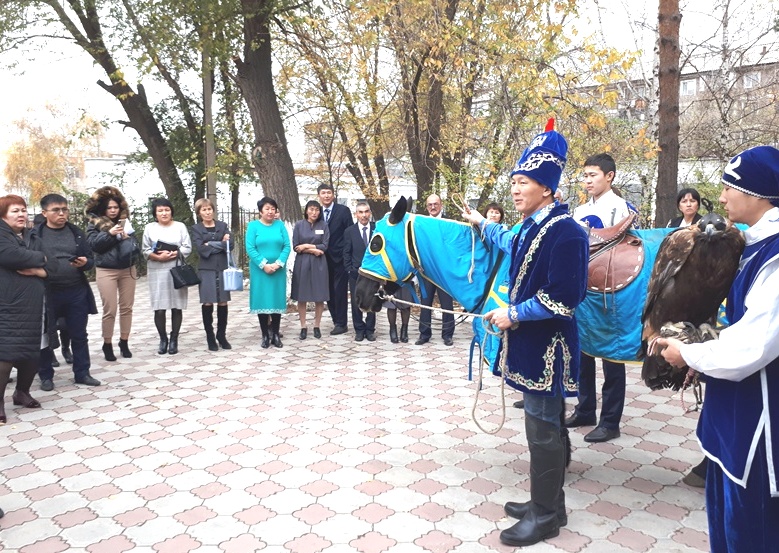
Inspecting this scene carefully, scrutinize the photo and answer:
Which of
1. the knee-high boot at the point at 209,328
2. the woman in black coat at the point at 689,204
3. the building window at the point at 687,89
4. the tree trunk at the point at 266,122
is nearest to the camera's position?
the woman in black coat at the point at 689,204

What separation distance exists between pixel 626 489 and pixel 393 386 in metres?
2.54

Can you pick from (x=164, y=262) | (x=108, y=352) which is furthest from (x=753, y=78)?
(x=108, y=352)

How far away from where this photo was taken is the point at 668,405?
17.4 feet

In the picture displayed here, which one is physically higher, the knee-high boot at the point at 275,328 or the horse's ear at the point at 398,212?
the horse's ear at the point at 398,212

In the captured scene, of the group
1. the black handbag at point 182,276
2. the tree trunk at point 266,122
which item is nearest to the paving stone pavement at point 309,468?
the black handbag at point 182,276

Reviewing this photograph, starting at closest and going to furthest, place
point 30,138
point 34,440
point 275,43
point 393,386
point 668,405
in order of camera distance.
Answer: point 34,440, point 668,405, point 393,386, point 275,43, point 30,138

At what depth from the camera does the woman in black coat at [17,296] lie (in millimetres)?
4664

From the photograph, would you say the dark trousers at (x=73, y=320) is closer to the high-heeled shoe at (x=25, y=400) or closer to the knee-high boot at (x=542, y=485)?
the high-heeled shoe at (x=25, y=400)

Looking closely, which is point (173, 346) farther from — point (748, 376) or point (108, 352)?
point (748, 376)

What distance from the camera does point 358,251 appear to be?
25.2 ft

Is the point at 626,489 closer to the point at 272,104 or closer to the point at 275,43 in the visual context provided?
the point at 272,104

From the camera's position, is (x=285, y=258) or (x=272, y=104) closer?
(x=285, y=258)

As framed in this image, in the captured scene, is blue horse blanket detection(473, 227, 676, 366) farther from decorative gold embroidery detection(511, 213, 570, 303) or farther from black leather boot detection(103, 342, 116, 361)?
black leather boot detection(103, 342, 116, 361)

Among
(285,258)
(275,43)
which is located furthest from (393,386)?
(275,43)
